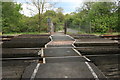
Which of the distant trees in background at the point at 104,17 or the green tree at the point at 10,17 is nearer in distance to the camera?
the distant trees in background at the point at 104,17

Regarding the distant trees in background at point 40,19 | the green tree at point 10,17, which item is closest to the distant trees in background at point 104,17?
the distant trees in background at point 40,19

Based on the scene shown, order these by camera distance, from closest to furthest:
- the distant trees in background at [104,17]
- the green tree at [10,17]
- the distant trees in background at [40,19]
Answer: the distant trees in background at [104,17] → the distant trees in background at [40,19] → the green tree at [10,17]

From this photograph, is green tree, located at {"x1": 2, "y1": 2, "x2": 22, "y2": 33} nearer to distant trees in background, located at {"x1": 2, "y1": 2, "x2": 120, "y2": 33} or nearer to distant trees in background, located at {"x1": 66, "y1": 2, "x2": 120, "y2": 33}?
distant trees in background, located at {"x1": 2, "y1": 2, "x2": 120, "y2": 33}

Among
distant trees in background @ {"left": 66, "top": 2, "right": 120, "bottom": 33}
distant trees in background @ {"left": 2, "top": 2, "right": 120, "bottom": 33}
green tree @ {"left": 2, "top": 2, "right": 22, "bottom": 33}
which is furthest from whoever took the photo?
green tree @ {"left": 2, "top": 2, "right": 22, "bottom": 33}

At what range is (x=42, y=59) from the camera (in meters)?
5.30

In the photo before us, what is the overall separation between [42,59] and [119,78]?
8.93ft

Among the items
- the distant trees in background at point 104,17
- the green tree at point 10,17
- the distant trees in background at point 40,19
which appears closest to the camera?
the distant trees in background at point 104,17

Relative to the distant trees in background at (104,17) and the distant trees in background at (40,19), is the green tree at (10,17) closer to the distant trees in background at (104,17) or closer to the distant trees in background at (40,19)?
the distant trees in background at (40,19)

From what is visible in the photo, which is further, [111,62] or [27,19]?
[27,19]

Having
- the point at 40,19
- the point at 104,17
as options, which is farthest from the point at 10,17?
the point at 104,17

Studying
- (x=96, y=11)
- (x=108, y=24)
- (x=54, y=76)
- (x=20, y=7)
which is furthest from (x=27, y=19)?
(x=54, y=76)

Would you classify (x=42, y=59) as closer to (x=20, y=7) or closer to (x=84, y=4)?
(x=20, y=7)

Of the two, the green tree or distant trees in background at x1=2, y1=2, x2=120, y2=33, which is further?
the green tree

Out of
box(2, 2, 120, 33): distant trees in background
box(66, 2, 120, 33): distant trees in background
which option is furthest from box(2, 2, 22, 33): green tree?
box(66, 2, 120, 33): distant trees in background
